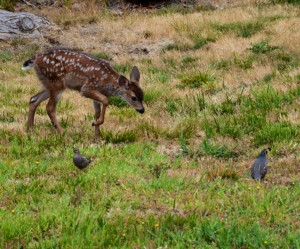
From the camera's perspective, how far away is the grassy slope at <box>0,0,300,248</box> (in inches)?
221

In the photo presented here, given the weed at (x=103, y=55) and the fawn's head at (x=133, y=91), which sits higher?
the fawn's head at (x=133, y=91)

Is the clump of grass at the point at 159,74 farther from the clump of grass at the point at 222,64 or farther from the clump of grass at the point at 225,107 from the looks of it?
the clump of grass at the point at 225,107

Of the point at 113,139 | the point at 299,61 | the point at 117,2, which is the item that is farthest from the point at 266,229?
the point at 117,2

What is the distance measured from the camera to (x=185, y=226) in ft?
18.8

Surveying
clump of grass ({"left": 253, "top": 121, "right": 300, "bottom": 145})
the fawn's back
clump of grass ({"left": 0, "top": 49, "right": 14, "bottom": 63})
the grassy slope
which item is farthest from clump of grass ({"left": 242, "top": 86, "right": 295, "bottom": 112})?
clump of grass ({"left": 0, "top": 49, "right": 14, "bottom": 63})

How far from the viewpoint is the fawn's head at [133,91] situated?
9242 millimetres

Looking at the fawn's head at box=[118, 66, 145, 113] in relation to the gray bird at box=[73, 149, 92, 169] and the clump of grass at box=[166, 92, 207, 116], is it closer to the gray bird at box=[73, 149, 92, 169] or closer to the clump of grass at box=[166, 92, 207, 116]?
the clump of grass at box=[166, 92, 207, 116]

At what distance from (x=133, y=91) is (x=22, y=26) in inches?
479

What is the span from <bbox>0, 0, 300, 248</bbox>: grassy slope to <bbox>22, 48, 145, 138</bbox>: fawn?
1.70ft

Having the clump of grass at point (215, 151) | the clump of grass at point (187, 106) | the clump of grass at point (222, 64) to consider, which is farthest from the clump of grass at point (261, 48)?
the clump of grass at point (215, 151)

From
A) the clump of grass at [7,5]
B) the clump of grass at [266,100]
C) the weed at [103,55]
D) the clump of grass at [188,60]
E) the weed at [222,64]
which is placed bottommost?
the clump of grass at [7,5]

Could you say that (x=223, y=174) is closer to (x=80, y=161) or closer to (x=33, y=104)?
(x=80, y=161)

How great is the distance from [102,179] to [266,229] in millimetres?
2364

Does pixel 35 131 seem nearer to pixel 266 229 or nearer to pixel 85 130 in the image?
pixel 85 130
